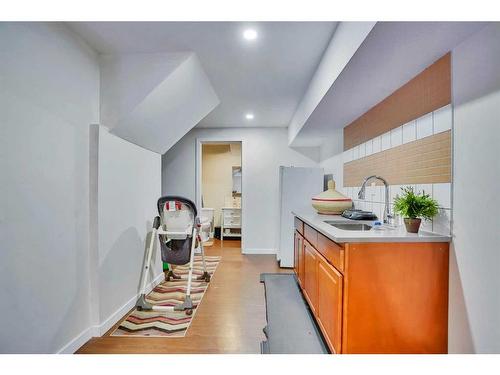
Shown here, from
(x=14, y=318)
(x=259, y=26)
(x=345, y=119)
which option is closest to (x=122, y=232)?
(x=14, y=318)

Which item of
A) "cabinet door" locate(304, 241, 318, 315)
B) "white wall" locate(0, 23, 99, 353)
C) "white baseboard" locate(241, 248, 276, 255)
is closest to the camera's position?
"white wall" locate(0, 23, 99, 353)

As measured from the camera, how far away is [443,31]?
125cm

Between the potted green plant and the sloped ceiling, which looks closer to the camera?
the potted green plant

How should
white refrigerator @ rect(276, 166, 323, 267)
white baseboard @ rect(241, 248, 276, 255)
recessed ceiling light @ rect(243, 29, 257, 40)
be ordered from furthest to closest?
white baseboard @ rect(241, 248, 276, 255), white refrigerator @ rect(276, 166, 323, 267), recessed ceiling light @ rect(243, 29, 257, 40)

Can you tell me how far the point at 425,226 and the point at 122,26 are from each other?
2496 mm

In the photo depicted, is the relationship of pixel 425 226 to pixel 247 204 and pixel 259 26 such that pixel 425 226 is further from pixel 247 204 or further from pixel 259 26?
pixel 247 204

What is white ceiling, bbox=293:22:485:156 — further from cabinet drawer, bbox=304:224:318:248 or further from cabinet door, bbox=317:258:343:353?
cabinet door, bbox=317:258:343:353

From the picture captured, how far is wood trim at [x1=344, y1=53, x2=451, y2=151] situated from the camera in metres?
1.51

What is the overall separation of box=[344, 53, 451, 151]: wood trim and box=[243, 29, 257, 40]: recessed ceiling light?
1183mm

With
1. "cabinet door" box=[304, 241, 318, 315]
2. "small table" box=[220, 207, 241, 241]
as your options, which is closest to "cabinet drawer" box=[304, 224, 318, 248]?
"cabinet door" box=[304, 241, 318, 315]

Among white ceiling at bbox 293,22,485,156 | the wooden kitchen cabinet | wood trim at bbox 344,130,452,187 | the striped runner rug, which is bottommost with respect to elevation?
the striped runner rug

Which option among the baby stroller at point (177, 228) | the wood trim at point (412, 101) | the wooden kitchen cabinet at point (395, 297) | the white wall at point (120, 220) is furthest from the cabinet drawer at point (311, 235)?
the white wall at point (120, 220)

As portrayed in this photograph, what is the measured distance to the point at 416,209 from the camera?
1553mm

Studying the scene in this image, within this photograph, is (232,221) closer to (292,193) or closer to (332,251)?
(292,193)
